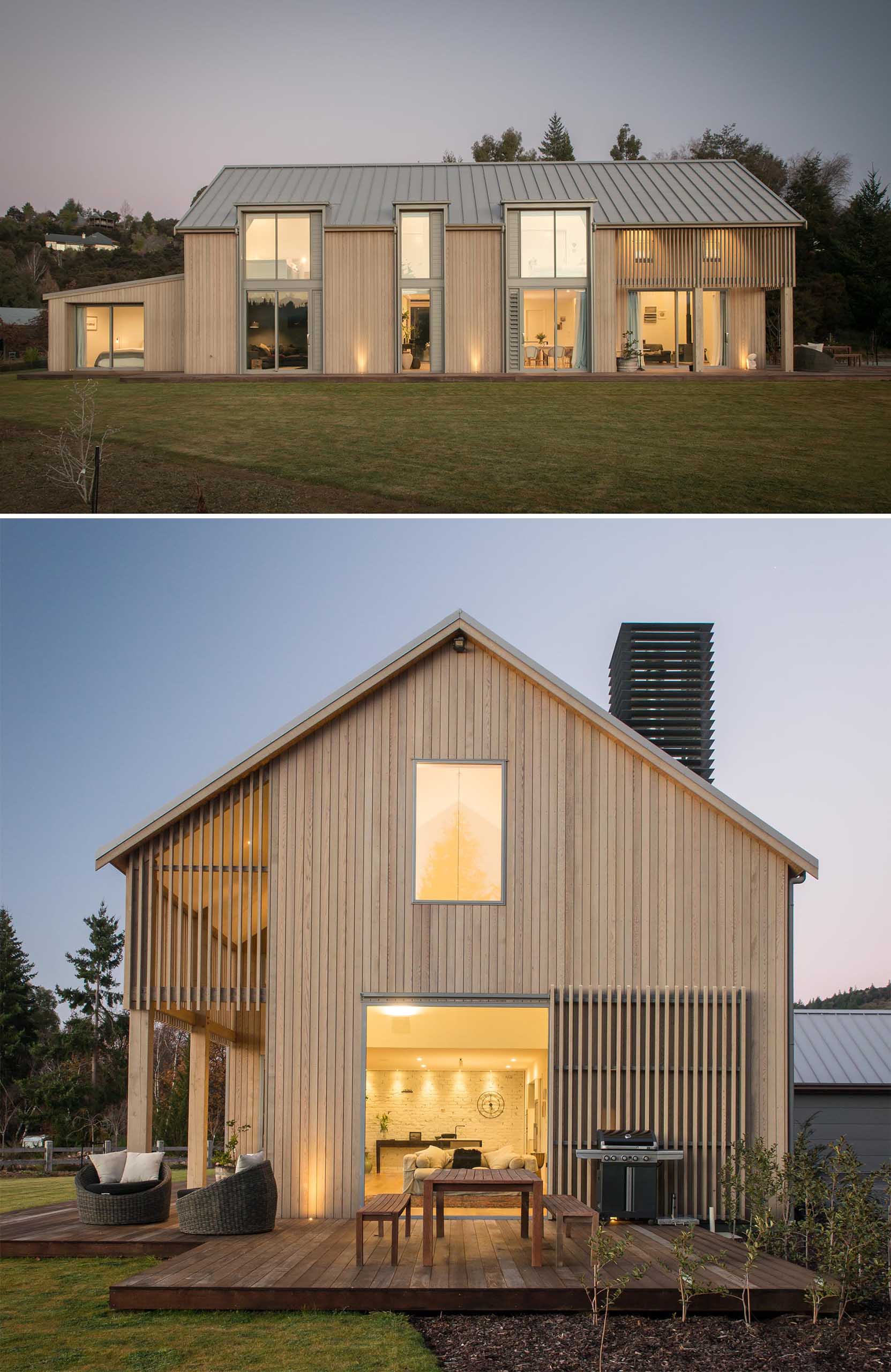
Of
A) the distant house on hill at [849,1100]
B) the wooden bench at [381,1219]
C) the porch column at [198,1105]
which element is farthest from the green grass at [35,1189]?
the distant house on hill at [849,1100]

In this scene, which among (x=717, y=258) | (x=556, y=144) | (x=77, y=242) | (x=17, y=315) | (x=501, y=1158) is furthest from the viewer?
(x=17, y=315)

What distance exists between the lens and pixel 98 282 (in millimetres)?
29781

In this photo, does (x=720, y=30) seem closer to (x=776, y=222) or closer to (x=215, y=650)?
(x=776, y=222)

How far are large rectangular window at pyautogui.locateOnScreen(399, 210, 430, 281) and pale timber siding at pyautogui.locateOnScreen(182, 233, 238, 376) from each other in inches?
123

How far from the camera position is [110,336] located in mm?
25203

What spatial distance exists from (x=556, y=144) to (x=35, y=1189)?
24966 millimetres

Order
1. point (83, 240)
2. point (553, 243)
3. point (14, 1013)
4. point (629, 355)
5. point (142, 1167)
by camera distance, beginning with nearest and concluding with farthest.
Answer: point (142, 1167), point (553, 243), point (629, 355), point (83, 240), point (14, 1013)

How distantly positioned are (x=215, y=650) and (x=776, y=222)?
3022 centimetres

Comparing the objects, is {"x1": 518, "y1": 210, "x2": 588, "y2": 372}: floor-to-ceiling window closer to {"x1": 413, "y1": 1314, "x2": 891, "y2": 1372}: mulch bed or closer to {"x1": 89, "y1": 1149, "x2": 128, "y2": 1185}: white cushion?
{"x1": 89, "y1": 1149, "x2": 128, "y2": 1185}: white cushion

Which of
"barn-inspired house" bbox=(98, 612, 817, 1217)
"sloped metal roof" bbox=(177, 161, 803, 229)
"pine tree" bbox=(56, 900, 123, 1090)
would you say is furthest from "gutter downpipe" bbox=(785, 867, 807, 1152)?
"pine tree" bbox=(56, 900, 123, 1090)

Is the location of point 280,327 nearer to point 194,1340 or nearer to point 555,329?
point 555,329

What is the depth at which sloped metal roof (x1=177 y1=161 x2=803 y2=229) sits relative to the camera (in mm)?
24203

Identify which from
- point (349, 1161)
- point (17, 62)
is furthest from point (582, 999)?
point (17, 62)

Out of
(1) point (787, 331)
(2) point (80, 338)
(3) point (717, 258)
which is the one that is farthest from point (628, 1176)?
(2) point (80, 338)
